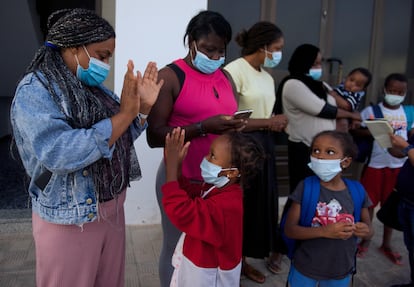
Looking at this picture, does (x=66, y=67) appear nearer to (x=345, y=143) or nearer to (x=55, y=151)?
(x=55, y=151)

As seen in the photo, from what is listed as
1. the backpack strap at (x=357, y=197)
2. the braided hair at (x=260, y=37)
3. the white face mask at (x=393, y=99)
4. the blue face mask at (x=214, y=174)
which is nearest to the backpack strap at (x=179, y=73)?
the blue face mask at (x=214, y=174)

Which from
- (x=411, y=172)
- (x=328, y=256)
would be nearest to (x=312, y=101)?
(x=411, y=172)

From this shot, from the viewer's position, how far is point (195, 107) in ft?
6.72

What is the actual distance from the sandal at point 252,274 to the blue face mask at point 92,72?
80.8 inches

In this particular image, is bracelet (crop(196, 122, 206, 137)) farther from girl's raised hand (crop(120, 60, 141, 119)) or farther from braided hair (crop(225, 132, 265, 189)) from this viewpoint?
girl's raised hand (crop(120, 60, 141, 119))

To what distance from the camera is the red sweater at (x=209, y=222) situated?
1610mm

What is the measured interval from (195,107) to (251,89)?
79 cm

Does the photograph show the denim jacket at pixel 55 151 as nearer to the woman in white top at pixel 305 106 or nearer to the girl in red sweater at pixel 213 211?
the girl in red sweater at pixel 213 211

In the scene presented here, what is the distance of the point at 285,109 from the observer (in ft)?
11.0

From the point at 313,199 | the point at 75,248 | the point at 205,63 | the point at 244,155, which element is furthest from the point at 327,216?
the point at 75,248

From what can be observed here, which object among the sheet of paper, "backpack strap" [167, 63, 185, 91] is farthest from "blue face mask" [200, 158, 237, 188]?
the sheet of paper

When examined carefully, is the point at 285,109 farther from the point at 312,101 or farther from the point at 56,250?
the point at 56,250

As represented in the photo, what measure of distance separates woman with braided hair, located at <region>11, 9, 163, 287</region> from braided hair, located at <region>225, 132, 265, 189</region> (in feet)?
1.47

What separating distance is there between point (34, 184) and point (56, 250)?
0.93ft
